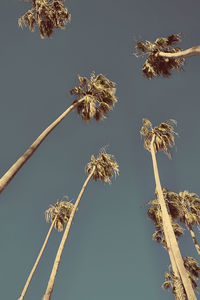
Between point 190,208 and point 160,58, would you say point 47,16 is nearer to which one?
point 160,58

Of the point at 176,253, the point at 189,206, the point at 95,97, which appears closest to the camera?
the point at 176,253

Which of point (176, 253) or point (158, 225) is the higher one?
point (158, 225)

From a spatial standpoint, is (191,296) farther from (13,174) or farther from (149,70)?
(149,70)

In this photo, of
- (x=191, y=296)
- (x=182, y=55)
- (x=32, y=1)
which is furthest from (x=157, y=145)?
(x=32, y=1)

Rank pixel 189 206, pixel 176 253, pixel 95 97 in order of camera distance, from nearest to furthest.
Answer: pixel 176 253 → pixel 95 97 → pixel 189 206

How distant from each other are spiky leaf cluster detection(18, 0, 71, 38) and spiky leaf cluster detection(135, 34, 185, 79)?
5.08 m

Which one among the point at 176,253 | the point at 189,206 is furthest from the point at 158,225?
the point at 176,253

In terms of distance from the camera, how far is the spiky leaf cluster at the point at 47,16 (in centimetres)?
1434

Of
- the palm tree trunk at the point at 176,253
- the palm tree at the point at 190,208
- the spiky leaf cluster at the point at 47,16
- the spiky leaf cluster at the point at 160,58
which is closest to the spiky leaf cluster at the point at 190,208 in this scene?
the palm tree at the point at 190,208

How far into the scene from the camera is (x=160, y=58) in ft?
52.3

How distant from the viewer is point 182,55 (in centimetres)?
1164

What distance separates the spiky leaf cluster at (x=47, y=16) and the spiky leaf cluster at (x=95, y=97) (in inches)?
136

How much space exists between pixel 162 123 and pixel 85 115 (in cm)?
686

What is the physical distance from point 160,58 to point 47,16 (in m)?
7.42
